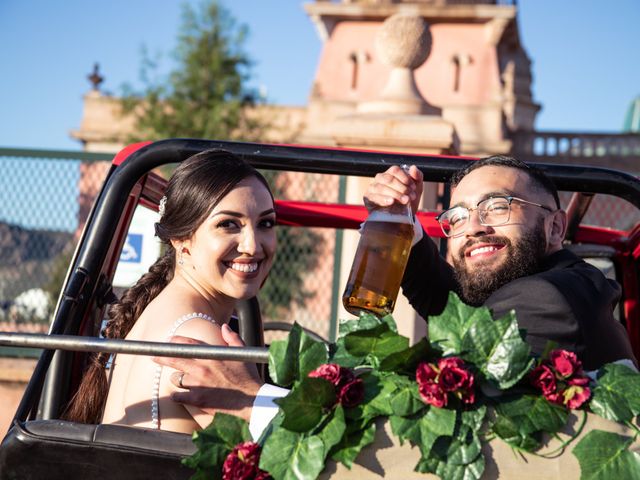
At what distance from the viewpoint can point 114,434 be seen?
207 cm

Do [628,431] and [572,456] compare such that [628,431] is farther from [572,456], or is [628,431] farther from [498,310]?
[498,310]

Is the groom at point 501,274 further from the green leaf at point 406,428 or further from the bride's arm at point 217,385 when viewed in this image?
the green leaf at point 406,428

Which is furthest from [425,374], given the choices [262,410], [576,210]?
[576,210]

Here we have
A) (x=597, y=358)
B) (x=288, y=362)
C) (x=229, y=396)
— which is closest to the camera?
(x=288, y=362)

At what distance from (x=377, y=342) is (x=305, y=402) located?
0.20 metres

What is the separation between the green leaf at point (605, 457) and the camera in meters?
1.73

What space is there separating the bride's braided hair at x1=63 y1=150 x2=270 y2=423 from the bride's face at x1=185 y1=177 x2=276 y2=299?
30 mm

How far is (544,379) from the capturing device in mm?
1820

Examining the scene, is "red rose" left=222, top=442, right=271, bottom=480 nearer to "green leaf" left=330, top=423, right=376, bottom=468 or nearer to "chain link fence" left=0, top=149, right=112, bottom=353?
"green leaf" left=330, top=423, right=376, bottom=468

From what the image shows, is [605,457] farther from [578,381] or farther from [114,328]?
[114,328]

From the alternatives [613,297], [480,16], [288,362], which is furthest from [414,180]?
[480,16]

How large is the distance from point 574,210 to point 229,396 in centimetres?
214

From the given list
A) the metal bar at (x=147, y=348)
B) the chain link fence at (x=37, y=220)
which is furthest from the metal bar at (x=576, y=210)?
the chain link fence at (x=37, y=220)

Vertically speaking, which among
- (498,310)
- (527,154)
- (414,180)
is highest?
(527,154)
